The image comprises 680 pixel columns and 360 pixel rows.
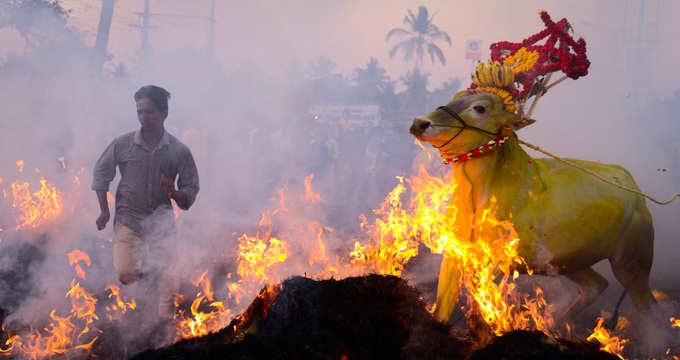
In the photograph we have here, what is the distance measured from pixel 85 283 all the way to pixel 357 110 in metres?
26.2

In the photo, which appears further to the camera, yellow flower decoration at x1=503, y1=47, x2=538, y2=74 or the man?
the man

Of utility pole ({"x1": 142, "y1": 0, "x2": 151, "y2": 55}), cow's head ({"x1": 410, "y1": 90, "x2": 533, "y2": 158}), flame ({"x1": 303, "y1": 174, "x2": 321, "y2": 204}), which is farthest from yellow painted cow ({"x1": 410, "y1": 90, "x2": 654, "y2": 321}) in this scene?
utility pole ({"x1": 142, "y1": 0, "x2": 151, "y2": 55})

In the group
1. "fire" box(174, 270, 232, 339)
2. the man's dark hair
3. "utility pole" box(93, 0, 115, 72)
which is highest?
"utility pole" box(93, 0, 115, 72)

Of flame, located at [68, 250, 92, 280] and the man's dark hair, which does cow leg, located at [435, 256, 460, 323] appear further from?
flame, located at [68, 250, 92, 280]

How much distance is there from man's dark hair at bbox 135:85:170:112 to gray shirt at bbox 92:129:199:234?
1.28ft

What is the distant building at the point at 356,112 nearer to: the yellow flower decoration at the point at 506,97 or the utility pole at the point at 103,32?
the utility pole at the point at 103,32

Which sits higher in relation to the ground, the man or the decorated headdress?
the decorated headdress

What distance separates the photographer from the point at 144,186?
487cm

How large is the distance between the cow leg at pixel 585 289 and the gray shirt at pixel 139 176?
14.5 ft

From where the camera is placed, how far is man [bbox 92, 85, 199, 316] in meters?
4.78

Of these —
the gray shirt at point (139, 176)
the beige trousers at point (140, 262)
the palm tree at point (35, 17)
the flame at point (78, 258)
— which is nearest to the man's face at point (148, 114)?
the gray shirt at point (139, 176)

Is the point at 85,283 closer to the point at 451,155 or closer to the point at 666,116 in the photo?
the point at 451,155

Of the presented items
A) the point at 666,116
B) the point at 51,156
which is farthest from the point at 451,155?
the point at 666,116

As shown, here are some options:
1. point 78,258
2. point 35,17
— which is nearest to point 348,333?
point 78,258
